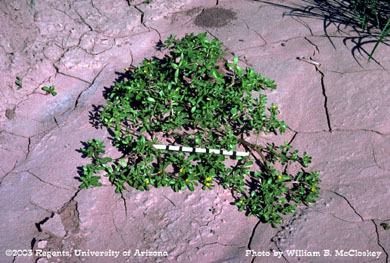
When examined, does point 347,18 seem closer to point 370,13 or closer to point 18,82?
point 370,13

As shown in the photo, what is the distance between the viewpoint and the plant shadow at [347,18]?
369cm

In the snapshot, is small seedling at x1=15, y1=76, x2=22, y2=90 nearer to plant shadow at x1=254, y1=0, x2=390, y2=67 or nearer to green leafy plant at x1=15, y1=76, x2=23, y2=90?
green leafy plant at x1=15, y1=76, x2=23, y2=90

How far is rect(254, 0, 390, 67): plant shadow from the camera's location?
12.1 ft

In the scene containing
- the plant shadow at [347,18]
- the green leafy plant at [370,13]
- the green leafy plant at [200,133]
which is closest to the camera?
the green leafy plant at [200,133]

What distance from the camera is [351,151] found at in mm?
2893

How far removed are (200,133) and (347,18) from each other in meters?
2.18

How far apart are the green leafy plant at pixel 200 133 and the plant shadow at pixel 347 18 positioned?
108 centimetres

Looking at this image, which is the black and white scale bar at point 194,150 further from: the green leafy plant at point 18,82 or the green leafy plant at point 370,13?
the green leafy plant at point 370,13

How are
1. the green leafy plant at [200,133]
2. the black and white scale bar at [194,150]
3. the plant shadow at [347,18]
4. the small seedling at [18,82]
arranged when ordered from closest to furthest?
1. the green leafy plant at [200,133]
2. the black and white scale bar at [194,150]
3. the small seedling at [18,82]
4. the plant shadow at [347,18]

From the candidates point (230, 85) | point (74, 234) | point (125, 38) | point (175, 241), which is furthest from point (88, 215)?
point (125, 38)

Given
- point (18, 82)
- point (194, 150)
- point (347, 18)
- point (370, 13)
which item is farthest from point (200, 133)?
point (370, 13)

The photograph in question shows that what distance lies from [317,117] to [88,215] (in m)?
1.88

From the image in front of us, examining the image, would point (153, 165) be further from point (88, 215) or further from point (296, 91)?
point (296, 91)

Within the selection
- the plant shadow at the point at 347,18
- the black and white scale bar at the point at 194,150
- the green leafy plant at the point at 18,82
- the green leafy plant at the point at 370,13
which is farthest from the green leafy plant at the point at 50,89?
the green leafy plant at the point at 370,13
